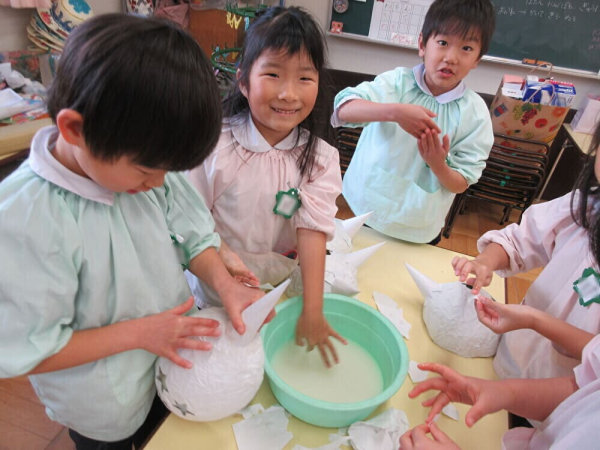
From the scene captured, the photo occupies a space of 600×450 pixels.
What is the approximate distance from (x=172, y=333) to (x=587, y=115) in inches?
122

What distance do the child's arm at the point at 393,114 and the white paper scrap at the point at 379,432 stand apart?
725 millimetres

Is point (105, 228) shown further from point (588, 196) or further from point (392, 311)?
point (588, 196)

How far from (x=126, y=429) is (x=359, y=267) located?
2.15 feet

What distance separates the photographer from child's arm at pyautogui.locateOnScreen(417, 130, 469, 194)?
3.43 feet

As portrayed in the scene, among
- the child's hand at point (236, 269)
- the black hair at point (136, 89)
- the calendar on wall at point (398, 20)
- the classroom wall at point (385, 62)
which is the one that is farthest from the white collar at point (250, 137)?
the calendar on wall at point (398, 20)

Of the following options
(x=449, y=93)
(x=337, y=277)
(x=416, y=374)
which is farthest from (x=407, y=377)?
(x=449, y=93)

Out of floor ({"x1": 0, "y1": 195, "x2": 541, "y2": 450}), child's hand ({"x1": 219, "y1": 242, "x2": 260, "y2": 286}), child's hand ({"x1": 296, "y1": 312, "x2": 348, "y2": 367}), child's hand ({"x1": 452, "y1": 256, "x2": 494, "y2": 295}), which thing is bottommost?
floor ({"x1": 0, "y1": 195, "x2": 541, "y2": 450})

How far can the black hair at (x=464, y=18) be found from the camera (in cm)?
105

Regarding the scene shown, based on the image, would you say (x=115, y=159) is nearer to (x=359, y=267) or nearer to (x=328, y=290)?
(x=328, y=290)

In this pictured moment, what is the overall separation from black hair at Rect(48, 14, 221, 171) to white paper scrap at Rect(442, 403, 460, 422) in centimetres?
63

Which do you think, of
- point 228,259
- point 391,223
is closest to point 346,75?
point 391,223

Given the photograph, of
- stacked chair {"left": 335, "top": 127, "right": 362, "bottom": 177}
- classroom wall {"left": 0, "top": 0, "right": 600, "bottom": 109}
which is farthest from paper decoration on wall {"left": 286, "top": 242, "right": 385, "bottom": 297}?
classroom wall {"left": 0, "top": 0, "right": 600, "bottom": 109}

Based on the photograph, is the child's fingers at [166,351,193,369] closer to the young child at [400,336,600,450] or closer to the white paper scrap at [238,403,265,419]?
the white paper scrap at [238,403,265,419]

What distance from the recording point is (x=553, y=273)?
0.82 metres
